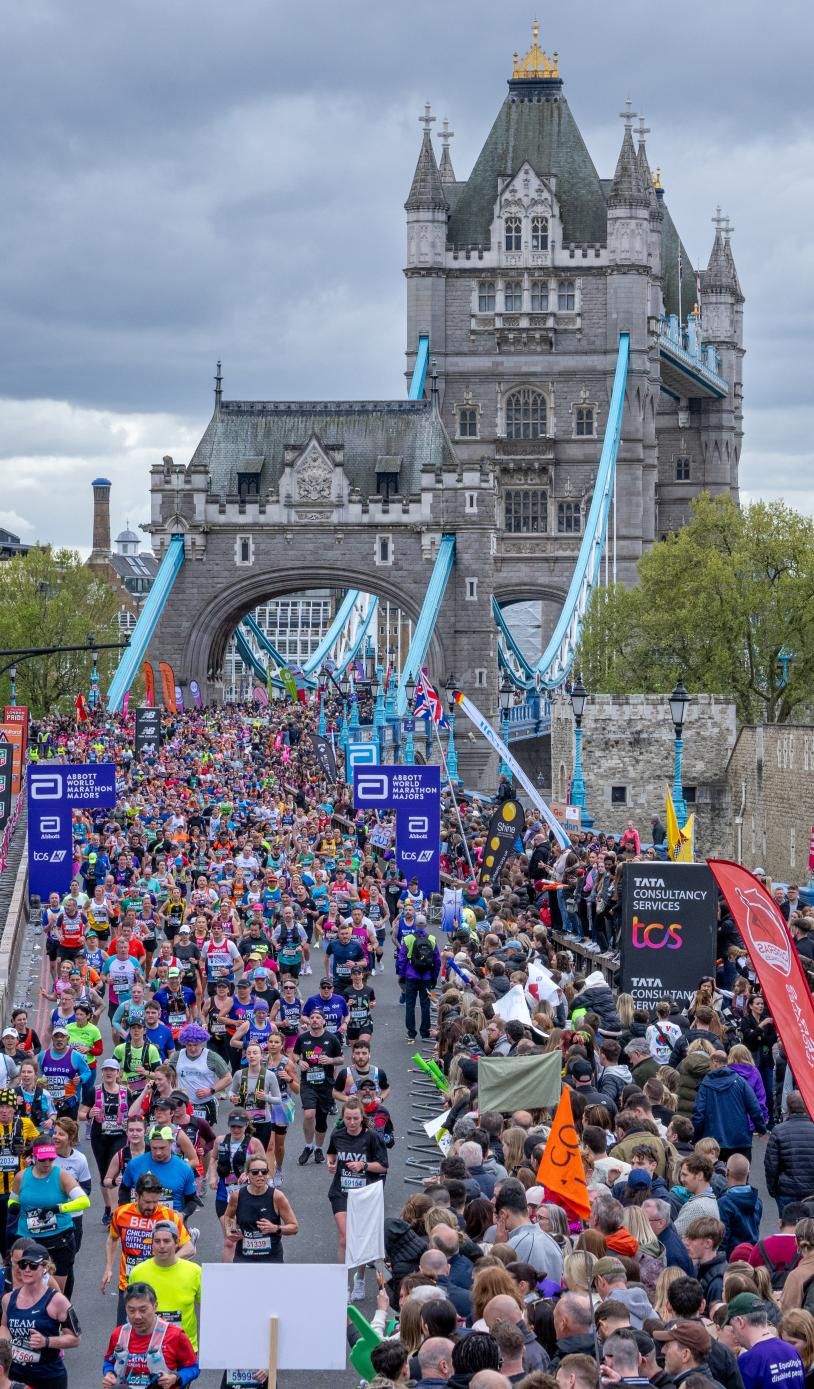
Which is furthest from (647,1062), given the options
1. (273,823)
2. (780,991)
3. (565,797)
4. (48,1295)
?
(565,797)

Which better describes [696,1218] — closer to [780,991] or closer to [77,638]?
[780,991]

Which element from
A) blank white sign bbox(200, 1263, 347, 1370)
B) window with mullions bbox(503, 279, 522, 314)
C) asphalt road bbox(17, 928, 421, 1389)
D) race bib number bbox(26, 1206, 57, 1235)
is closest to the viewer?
blank white sign bbox(200, 1263, 347, 1370)

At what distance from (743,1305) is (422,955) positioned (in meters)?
12.4

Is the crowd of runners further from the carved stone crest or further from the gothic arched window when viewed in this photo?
the gothic arched window

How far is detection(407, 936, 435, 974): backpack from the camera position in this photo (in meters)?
21.9

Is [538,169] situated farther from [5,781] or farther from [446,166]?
[5,781]

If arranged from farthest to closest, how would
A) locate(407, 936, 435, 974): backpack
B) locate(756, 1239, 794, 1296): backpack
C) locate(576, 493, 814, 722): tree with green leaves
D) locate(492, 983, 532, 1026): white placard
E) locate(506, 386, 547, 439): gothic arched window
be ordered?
locate(506, 386, 547, 439): gothic arched window, locate(576, 493, 814, 722): tree with green leaves, locate(407, 936, 435, 974): backpack, locate(492, 983, 532, 1026): white placard, locate(756, 1239, 794, 1296): backpack

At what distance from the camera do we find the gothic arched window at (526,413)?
90.9 m

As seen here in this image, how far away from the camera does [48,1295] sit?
419 inches

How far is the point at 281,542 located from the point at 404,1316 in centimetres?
7291

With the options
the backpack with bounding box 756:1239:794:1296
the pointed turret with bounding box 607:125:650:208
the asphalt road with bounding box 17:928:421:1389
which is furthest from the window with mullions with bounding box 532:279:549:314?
the backpack with bounding box 756:1239:794:1296

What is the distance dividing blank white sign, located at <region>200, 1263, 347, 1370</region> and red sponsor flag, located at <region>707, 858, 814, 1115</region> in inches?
140

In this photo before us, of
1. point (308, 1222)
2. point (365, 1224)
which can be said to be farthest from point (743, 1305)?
point (308, 1222)

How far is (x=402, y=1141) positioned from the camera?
57.0 ft
